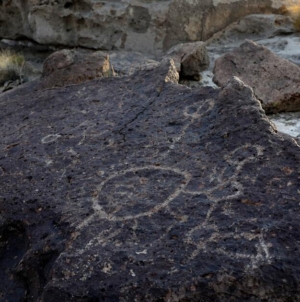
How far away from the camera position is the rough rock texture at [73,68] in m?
3.55

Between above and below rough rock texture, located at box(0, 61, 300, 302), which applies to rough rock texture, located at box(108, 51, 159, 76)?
below

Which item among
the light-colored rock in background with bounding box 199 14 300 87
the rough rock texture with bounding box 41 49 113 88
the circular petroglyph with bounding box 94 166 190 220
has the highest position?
the circular petroglyph with bounding box 94 166 190 220

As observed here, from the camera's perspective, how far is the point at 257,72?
3.59 m

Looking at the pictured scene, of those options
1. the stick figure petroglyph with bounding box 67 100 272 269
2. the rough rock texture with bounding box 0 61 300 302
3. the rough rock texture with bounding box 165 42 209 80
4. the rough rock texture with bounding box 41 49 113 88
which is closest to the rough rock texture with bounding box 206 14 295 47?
the rough rock texture with bounding box 165 42 209 80

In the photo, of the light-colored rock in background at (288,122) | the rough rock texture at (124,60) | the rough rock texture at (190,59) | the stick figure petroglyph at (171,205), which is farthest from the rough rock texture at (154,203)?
the rough rock texture at (124,60)

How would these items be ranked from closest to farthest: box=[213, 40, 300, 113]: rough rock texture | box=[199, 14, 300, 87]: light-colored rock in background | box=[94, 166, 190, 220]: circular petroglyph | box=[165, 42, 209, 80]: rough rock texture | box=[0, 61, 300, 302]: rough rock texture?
box=[0, 61, 300, 302]: rough rock texture, box=[94, 166, 190, 220]: circular petroglyph, box=[213, 40, 300, 113]: rough rock texture, box=[165, 42, 209, 80]: rough rock texture, box=[199, 14, 300, 87]: light-colored rock in background

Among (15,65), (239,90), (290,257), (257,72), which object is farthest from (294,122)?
(15,65)

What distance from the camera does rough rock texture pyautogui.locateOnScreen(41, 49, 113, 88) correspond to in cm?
355

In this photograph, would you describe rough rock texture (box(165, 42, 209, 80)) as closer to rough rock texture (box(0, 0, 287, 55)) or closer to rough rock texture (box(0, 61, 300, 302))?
rough rock texture (box(0, 0, 287, 55))

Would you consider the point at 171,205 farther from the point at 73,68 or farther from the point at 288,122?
the point at 73,68

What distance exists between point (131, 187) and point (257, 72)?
1919 mm

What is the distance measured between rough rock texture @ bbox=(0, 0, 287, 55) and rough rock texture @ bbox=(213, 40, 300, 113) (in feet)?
2.95

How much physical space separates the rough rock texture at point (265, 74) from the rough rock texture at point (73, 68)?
0.76 meters

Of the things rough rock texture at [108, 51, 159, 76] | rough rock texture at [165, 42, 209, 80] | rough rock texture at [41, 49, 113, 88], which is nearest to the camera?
rough rock texture at [41, 49, 113, 88]
